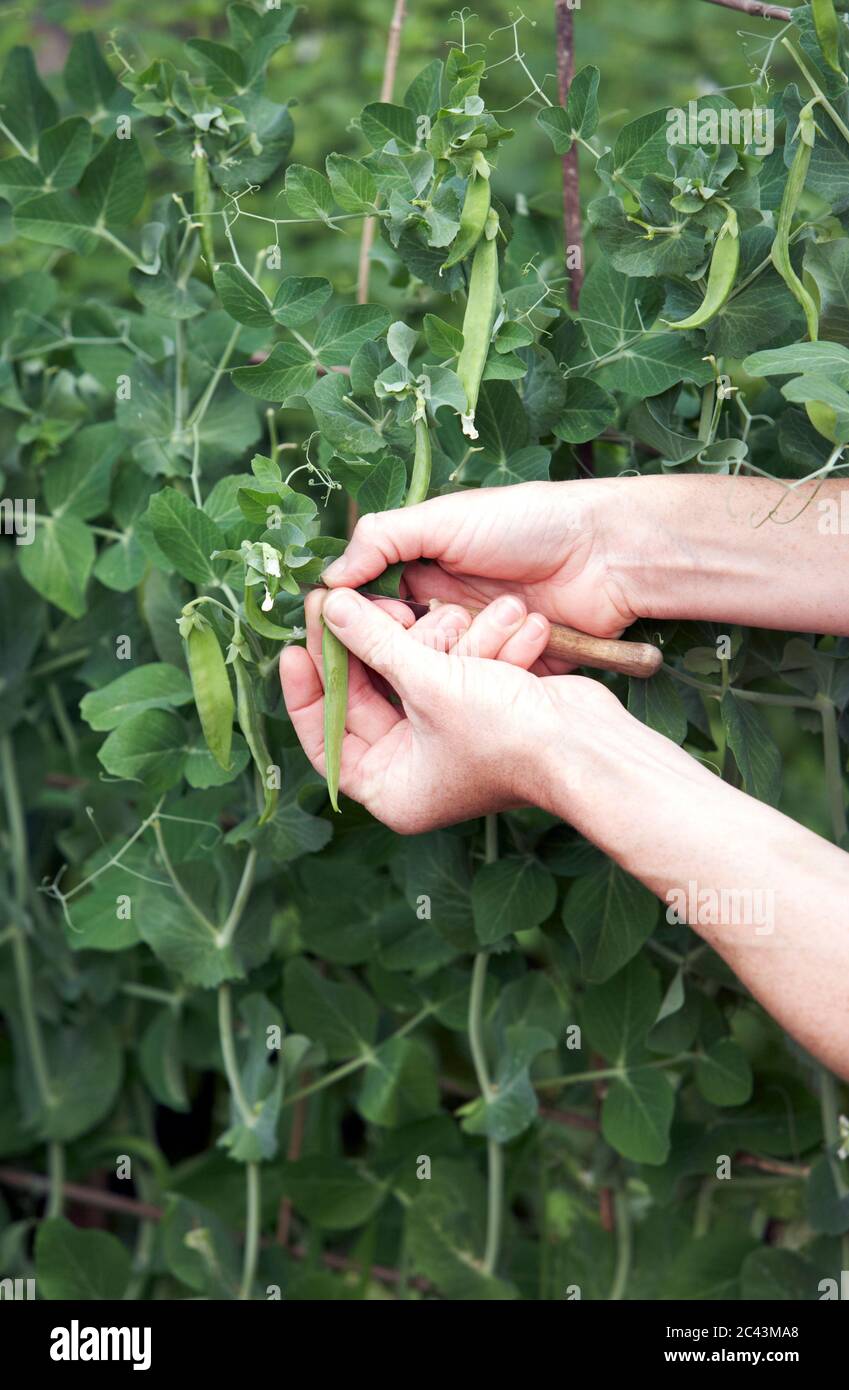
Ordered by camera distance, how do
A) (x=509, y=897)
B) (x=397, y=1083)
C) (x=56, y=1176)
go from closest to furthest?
(x=509, y=897) → (x=397, y=1083) → (x=56, y=1176)

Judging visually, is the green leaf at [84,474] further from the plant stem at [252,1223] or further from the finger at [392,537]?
the plant stem at [252,1223]

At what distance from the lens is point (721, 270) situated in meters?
0.72

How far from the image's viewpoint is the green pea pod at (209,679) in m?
0.74

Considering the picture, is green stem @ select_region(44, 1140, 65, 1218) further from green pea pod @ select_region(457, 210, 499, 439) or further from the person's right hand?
green pea pod @ select_region(457, 210, 499, 439)

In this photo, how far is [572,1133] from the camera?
3.74 feet

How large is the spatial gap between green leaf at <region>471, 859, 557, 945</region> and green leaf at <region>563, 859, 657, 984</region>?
0.02 metres

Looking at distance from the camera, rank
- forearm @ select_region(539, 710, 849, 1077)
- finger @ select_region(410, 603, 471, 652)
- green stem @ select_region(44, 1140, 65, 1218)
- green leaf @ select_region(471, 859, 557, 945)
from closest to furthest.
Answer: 1. forearm @ select_region(539, 710, 849, 1077)
2. finger @ select_region(410, 603, 471, 652)
3. green leaf @ select_region(471, 859, 557, 945)
4. green stem @ select_region(44, 1140, 65, 1218)

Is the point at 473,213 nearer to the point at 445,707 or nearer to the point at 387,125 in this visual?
the point at 387,125

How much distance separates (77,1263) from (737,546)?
0.77 m

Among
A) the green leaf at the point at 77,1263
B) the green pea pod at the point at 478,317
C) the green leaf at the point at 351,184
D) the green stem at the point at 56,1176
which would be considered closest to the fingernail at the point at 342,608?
the green pea pod at the point at 478,317

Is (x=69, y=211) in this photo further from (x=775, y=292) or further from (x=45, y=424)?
(x=775, y=292)

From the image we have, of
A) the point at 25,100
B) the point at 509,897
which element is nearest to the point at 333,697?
the point at 509,897

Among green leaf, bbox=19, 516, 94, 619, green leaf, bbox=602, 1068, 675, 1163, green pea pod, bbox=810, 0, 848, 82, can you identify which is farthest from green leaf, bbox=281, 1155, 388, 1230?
green pea pod, bbox=810, 0, 848, 82

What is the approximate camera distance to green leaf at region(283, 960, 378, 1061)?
39.4 inches
